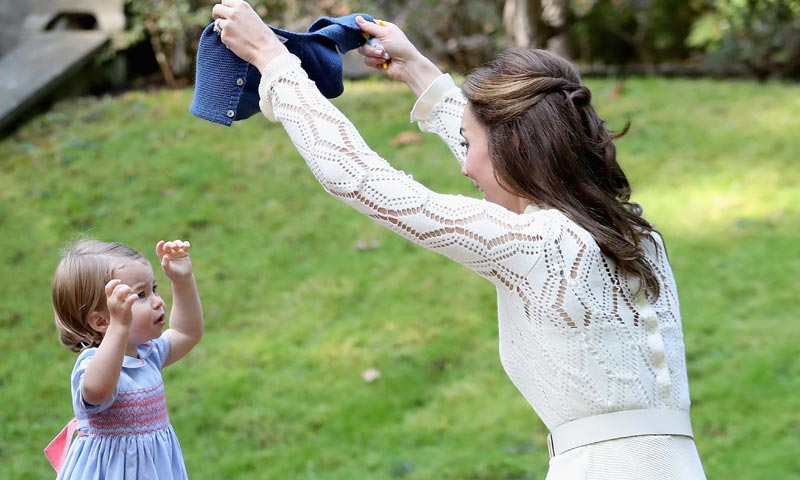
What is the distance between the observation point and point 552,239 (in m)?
1.93

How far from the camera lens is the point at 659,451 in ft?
6.59

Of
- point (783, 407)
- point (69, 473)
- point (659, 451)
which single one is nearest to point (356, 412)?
point (783, 407)

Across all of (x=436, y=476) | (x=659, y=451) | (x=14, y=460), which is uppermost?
(x=659, y=451)

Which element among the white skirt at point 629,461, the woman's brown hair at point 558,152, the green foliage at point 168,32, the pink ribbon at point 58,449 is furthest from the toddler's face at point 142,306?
the green foliage at point 168,32

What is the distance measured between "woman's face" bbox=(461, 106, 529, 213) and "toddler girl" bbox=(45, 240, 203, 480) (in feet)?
2.47

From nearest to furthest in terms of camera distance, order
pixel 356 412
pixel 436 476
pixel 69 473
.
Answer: pixel 69 473 < pixel 436 476 < pixel 356 412

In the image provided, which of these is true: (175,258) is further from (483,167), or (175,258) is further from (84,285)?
(483,167)

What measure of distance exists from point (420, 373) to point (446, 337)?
1.04ft

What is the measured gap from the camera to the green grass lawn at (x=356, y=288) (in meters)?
4.56

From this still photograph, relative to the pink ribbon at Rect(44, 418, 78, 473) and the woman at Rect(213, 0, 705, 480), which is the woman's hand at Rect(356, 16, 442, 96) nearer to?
the woman at Rect(213, 0, 705, 480)

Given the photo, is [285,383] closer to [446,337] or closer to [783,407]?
[446,337]

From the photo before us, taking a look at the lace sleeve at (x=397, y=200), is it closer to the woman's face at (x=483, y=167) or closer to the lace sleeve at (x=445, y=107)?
the woman's face at (x=483, y=167)

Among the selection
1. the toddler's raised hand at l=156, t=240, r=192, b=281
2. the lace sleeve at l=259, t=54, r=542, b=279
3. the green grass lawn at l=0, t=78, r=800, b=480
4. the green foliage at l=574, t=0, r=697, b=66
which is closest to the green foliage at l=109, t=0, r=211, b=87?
the green grass lawn at l=0, t=78, r=800, b=480

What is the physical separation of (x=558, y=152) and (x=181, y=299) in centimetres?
102
